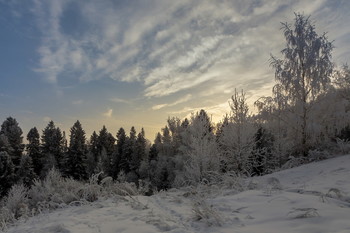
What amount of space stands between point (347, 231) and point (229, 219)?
1.84 m

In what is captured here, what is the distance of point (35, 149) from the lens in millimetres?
53500

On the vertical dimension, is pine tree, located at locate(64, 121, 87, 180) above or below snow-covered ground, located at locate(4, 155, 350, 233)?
above

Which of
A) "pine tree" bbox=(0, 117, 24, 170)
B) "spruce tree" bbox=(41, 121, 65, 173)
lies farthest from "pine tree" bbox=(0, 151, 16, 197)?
"spruce tree" bbox=(41, 121, 65, 173)

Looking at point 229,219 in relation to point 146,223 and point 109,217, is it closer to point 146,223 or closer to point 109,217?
point 146,223

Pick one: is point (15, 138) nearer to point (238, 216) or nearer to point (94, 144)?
point (94, 144)

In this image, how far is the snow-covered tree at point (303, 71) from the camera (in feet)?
56.7

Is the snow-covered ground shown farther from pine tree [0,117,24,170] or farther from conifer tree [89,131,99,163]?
conifer tree [89,131,99,163]

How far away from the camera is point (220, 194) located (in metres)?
7.73

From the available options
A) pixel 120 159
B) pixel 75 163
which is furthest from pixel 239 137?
pixel 120 159

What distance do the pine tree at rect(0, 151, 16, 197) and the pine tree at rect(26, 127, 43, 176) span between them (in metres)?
13.2

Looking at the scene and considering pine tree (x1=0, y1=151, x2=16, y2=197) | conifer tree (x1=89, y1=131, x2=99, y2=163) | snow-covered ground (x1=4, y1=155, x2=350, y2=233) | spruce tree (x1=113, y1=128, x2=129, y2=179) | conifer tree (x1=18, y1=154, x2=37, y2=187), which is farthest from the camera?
conifer tree (x1=89, y1=131, x2=99, y2=163)

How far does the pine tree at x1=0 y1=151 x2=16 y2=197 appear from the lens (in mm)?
37656

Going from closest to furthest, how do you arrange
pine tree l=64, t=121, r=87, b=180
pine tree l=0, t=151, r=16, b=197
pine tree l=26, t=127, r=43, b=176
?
pine tree l=0, t=151, r=16, b=197 < pine tree l=64, t=121, r=87, b=180 < pine tree l=26, t=127, r=43, b=176

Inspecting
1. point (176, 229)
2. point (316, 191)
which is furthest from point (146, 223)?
point (316, 191)
